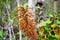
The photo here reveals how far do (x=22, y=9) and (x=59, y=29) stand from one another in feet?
0.84

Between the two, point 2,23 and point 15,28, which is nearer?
point 15,28

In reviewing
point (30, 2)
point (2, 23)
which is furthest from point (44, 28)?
point (2, 23)

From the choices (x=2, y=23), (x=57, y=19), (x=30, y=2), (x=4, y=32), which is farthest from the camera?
(x=2, y=23)

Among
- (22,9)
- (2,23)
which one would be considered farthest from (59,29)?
(2,23)

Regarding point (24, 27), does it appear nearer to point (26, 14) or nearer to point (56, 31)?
point (26, 14)

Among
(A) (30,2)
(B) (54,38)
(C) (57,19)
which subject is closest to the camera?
(B) (54,38)

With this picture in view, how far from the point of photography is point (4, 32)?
2078 millimetres

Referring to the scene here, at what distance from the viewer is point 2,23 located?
7.41 feet

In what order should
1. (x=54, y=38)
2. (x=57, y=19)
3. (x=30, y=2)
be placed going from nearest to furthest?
(x=54, y=38)
(x=57, y=19)
(x=30, y=2)

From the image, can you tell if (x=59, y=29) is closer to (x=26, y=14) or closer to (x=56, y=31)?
(x=56, y=31)

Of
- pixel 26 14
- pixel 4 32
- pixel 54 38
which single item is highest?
pixel 26 14

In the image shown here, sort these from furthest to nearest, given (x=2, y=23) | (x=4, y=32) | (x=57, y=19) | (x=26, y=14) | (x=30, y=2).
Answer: (x=2, y=23) < (x=4, y=32) < (x=30, y=2) < (x=57, y=19) < (x=26, y=14)

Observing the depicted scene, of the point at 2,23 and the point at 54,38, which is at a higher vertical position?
the point at 54,38

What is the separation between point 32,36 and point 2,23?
1223mm
